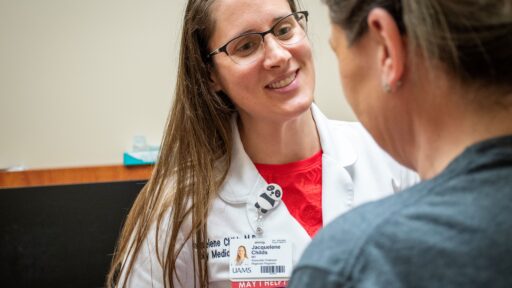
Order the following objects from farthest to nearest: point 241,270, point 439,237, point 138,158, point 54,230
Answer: point 138,158
point 54,230
point 241,270
point 439,237

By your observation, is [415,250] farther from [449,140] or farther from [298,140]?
[298,140]

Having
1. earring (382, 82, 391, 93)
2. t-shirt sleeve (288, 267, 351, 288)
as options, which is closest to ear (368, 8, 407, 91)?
earring (382, 82, 391, 93)

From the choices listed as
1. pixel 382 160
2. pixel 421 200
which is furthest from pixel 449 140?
pixel 382 160

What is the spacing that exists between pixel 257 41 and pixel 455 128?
34.0 inches

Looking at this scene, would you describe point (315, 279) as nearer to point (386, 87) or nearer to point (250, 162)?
point (386, 87)

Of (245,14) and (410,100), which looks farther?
(245,14)

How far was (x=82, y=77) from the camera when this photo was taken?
8.80ft

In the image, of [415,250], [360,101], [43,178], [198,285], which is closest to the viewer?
[415,250]

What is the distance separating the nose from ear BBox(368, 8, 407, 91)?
0.72 meters

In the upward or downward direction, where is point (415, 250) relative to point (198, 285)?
upward

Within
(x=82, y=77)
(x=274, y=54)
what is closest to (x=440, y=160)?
(x=274, y=54)

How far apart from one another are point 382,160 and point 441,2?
0.93 m

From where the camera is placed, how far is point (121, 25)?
2.71 m

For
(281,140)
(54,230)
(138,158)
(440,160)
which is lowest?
(54,230)
